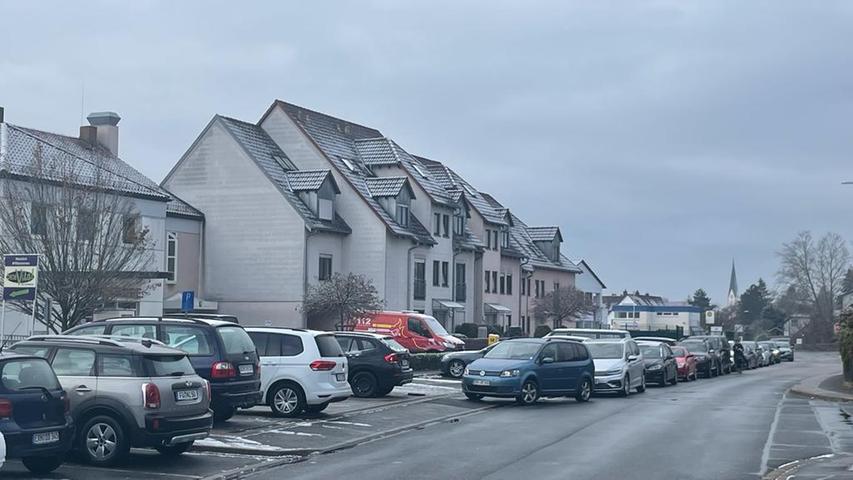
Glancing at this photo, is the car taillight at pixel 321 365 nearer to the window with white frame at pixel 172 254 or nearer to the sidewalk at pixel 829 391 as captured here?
Result: the sidewalk at pixel 829 391

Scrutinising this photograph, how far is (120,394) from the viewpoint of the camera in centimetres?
1470

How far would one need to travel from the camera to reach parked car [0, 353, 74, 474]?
13047mm

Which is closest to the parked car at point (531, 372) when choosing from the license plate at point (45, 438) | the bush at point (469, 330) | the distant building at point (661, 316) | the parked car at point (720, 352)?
the license plate at point (45, 438)

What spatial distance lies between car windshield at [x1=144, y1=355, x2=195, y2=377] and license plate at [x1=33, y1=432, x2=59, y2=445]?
1745 millimetres

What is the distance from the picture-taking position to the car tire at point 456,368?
122 feet

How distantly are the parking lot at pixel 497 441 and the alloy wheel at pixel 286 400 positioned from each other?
293 millimetres

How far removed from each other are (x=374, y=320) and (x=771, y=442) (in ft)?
90.2

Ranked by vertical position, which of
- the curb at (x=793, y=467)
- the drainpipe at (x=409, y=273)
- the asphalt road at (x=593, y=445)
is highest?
the drainpipe at (x=409, y=273)

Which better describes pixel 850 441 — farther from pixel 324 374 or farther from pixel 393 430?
pixel 324 374

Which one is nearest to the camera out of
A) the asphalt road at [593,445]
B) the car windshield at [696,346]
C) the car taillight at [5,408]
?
the car taillight at [5,408]

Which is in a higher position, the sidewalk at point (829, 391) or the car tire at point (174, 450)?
the sidewalk at point (829, 391)

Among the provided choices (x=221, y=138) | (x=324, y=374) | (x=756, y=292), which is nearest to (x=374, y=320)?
(x=221, y=138)

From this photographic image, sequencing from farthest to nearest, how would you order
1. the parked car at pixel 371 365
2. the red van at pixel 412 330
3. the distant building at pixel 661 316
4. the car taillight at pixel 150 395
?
the distant building at pixel 661 316 < the red van at pixel 412 330 < the parked car at pixel 371 365 < the car taillight at pixel 150 395

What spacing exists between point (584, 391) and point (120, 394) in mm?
16725
